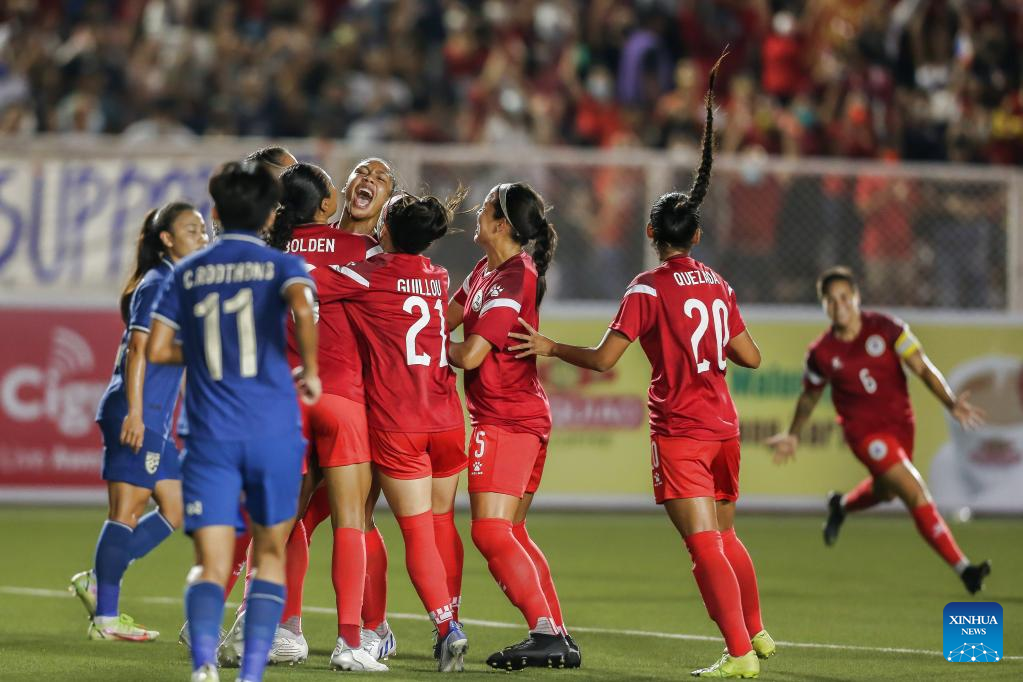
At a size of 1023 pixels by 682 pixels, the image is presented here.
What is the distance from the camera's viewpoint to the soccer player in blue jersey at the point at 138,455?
7.81 metres

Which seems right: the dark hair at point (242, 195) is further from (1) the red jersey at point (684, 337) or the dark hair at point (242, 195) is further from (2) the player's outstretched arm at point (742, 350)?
(2) the player's outstretched arm at point (742, 350)

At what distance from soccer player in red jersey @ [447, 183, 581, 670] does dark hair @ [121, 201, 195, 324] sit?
1526 millimetres

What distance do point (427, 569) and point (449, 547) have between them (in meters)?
0.50

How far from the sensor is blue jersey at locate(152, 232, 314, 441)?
5.72 meters

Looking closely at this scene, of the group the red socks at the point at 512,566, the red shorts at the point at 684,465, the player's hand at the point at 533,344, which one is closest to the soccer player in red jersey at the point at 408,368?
the red socks at the point at 512,566

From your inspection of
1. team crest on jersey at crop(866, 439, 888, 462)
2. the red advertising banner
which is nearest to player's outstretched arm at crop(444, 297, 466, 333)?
team crest on jersey at crop(866, 439, 888, 462)

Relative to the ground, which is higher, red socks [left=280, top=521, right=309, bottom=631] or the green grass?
red socks [left=280, top=521, right=309, bottom=631]

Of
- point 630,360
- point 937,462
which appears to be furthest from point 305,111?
point 937,462

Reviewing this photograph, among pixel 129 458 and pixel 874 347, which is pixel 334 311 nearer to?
pixel 129 458

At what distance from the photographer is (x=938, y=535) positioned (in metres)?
10.2

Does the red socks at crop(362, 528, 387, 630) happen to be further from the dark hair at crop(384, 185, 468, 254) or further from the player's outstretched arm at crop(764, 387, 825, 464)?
the player's outstretched arm at crop(764, 387, 825, 464)

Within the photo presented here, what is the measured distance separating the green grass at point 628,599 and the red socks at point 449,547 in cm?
35

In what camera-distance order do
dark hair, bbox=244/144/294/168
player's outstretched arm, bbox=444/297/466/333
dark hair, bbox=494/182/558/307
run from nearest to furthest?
dark hair, bbox=494/182/558/307
player's outstretched arm, bbox=444/297/466/333
dark hair, bbox=244/144/294/168

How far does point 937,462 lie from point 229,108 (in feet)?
26.0
